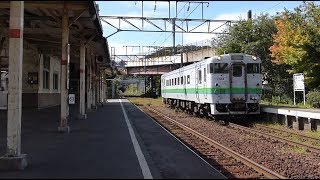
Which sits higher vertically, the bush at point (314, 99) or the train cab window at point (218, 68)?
the train cab window at point (218, 68)

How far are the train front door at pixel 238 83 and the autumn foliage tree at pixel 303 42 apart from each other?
6.06 meters

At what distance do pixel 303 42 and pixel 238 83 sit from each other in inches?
261

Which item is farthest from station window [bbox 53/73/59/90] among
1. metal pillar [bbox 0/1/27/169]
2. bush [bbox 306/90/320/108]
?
metal pillar [bbox 0/1/27/169]

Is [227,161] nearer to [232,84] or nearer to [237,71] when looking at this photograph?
[232,84]

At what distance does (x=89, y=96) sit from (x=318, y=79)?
1358 centimetres

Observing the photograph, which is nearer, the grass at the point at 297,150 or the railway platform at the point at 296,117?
the grass at the point at 297,150

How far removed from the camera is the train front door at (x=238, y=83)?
851 inches

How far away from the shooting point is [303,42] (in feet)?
85.7

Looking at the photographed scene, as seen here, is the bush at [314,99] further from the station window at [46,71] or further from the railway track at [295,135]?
the station window at [46,71]

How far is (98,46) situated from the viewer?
2722 centimetres

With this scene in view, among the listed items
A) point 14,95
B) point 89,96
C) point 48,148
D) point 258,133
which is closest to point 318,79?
point 258,133

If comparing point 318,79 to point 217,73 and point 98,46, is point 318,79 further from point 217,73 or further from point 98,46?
point 98,46

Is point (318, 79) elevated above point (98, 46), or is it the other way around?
point (98, 46)

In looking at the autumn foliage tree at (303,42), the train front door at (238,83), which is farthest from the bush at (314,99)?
the train front door at (238,83)
